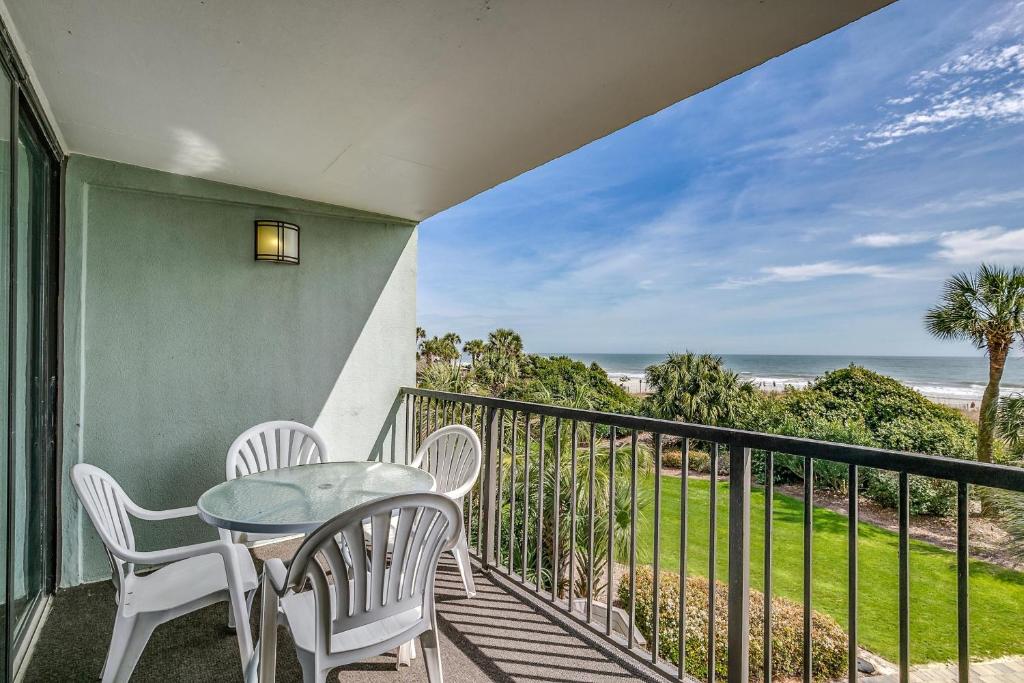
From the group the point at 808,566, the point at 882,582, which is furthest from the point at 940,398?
the point at 808,566

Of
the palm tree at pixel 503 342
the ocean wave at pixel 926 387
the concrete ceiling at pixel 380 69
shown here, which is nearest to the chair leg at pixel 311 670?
the concrete ceiling at pixel 380 69

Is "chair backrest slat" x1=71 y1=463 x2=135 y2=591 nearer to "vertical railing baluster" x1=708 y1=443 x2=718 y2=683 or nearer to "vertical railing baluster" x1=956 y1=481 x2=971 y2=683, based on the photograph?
"vertical railing baluster" x1=708 y1=443 x2=718 y2=683

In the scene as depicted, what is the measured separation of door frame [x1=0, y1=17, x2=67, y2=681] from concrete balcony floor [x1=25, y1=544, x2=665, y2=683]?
10cm

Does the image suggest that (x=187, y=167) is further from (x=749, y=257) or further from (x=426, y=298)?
(x=749, y=257)

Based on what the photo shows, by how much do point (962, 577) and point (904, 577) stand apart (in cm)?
15

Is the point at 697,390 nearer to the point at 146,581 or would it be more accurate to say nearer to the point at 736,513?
the point at 736,513

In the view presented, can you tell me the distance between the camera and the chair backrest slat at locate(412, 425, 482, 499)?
279 cm

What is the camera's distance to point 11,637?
6.32 feet

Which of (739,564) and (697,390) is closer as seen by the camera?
(739,564)

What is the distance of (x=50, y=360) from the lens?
2711 millimetres

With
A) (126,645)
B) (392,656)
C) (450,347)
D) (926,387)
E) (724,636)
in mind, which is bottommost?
(724,636)

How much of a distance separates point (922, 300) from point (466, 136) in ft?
124

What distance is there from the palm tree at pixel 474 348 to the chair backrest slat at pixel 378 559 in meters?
20.7

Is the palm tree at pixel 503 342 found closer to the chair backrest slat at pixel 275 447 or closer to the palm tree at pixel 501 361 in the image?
the palm tree at pixel 501 361
